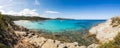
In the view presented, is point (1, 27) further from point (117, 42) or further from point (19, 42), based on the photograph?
point (117, 42)

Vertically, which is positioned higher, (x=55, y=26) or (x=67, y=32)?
(x=67, y=32)

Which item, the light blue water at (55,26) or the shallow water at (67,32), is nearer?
the shallow water at (67,32)

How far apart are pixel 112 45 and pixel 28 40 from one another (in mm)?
15769

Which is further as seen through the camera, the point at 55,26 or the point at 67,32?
the point at 55,26

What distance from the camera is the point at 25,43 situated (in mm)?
31281

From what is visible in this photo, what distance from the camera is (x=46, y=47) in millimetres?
29609

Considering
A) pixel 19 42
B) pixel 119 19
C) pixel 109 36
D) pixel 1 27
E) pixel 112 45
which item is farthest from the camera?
pixel 119 19

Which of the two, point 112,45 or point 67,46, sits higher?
point 112,45

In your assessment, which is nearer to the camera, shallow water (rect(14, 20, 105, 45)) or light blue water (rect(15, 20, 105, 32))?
shallow water (rect(14, 20, 105, 45))

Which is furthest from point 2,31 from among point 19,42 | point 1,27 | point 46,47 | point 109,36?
point 109,36

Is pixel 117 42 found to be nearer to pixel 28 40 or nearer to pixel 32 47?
pixel 32 47

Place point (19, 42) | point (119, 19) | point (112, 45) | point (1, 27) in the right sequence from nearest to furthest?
point (112, 45) < point (1, 27) < point (19, 42) < point (119, 19)

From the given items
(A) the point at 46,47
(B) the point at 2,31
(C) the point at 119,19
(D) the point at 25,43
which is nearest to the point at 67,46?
(A) the point at 46,47

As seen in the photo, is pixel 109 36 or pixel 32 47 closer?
pixel 32 47
